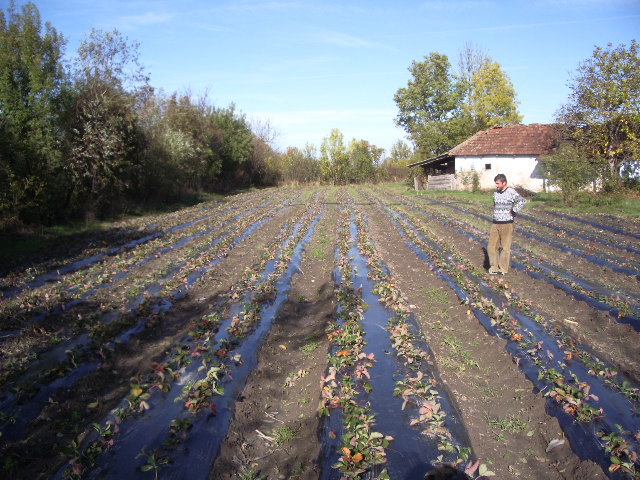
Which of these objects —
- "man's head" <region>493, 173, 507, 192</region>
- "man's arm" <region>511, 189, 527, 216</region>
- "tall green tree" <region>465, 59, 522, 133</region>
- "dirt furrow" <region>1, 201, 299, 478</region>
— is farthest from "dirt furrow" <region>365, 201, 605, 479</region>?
"tall green tree" <region>465, 59, 522, 133</region>

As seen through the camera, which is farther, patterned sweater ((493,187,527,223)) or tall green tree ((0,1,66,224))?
tall green tree ((0,1,66,224))

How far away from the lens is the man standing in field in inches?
347

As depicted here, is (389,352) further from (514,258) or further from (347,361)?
(514,258)

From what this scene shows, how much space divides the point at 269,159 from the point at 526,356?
172 ft

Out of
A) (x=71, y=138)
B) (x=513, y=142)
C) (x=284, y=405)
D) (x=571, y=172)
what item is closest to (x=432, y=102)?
(x=513, y=142)

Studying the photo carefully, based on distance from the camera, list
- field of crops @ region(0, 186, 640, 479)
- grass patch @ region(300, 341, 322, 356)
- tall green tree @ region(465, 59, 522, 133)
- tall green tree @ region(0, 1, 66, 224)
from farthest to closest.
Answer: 1. tall green tree @ region(465, 59, 522, 133)
2. tall green tree @ region(0, 1, 66, 224)
3. grass patch @ region(300, 341, 322, 356)
4. field of crops @ region(0, 186, 640, 479)

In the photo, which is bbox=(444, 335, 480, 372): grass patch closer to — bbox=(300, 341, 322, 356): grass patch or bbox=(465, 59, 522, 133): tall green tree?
bbox=(300, 341, 322, 356): grass patch

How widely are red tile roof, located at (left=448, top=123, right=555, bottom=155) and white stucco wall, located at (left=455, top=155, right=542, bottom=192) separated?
395mm

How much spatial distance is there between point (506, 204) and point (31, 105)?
16944mm

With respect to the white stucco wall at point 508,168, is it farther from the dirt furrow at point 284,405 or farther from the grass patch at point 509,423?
the grass patch at point 509,423

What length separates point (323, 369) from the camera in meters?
5.13

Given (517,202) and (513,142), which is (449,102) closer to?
(513,142)

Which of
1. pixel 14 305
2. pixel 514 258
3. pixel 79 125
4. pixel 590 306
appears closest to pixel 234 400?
pixel 14 305

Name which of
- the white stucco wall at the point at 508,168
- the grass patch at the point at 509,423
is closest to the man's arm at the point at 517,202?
the grass patch at the point at 509,423
